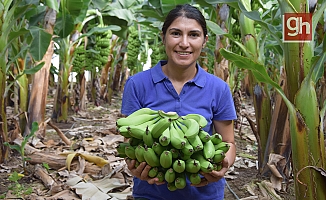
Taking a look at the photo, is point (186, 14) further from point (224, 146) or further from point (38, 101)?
point (38, 101)

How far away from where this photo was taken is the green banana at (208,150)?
1342 millimetres

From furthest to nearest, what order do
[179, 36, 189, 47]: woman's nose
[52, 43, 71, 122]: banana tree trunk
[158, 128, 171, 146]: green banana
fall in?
[52, 43, 71, 122]: banana tree trunk < [179, 36, 189, 47]: woman's nose < [158, 128, 171, 146]: green banana

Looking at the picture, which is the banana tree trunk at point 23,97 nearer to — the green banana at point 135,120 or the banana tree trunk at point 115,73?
the green banana at point 135,120

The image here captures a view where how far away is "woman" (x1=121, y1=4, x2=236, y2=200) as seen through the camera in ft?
5.11

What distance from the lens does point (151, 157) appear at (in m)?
1.32

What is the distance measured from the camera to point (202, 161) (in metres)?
1.36

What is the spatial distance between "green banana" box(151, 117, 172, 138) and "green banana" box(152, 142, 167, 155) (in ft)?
0.12

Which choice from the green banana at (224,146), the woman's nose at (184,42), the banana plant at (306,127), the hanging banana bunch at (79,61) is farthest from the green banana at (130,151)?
the hanging banana bunch at (79,61)

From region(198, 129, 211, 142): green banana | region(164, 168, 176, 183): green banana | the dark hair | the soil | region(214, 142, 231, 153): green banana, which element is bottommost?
the soil

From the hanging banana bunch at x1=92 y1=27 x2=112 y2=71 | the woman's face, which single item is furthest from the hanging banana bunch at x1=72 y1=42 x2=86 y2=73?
the woman's face

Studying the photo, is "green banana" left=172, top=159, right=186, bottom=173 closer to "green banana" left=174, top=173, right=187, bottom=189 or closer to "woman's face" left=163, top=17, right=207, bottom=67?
"green banana" left=174, top=173, right=187, bottom=189

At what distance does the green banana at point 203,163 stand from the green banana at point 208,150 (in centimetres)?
2

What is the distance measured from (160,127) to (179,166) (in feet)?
0.49

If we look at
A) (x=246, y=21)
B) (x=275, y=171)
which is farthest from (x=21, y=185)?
(x=246, y=21)
